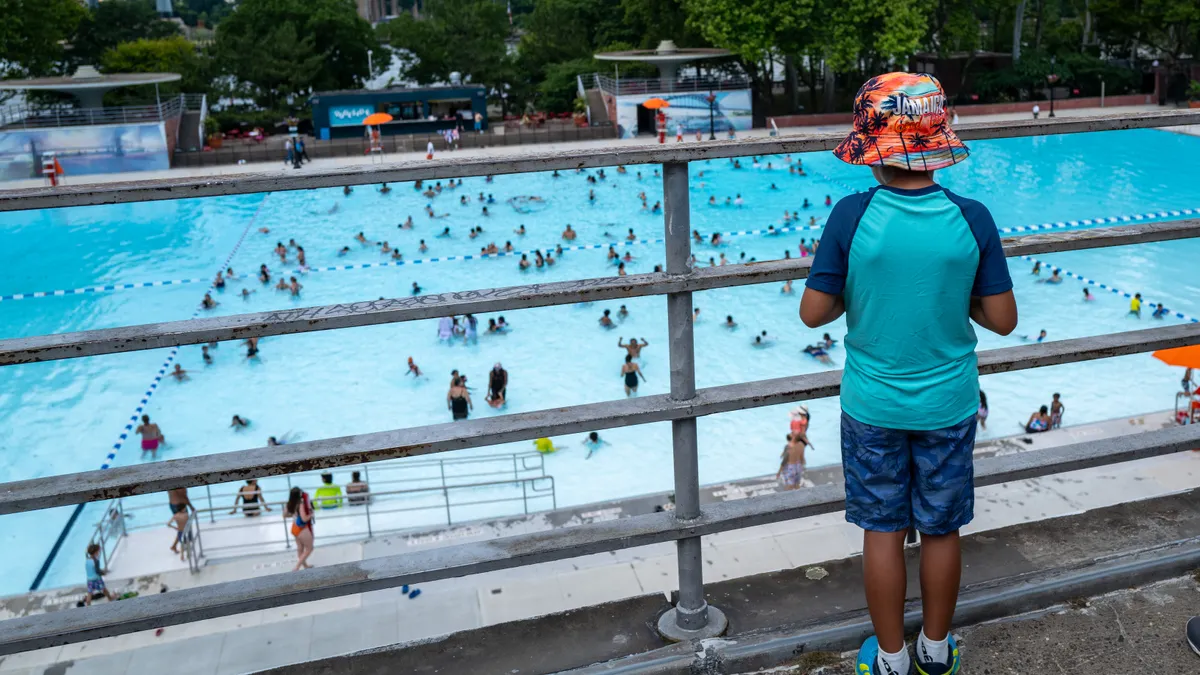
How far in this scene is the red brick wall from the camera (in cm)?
4322

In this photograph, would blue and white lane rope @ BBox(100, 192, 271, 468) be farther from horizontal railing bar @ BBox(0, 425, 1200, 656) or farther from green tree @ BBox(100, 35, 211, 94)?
green tree @ BBox(100, 35, 211, 94)

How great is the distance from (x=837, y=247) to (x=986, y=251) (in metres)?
0.31

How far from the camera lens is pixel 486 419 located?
2.59m

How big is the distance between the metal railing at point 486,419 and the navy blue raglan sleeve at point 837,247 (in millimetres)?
223

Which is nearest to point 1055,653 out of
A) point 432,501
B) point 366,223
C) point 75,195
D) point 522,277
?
point 75,195

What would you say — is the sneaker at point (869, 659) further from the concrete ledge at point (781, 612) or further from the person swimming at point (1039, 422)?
the person swimming at point (1039, 422)

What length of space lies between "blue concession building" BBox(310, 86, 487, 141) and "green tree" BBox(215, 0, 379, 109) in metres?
5.66

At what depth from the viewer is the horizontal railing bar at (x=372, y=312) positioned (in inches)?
89.2

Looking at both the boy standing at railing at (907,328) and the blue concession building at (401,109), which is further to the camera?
the blue concession building at (401,109)

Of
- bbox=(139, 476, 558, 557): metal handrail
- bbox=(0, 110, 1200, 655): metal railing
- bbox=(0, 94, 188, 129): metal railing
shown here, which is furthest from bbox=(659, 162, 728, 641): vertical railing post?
bbox=(0, 94, 188, 129): metal railing

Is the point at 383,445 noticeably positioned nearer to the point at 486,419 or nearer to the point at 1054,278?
the point at 486,419

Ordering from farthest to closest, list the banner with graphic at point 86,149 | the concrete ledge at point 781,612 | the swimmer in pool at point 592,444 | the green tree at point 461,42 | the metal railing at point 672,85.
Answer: the green tree at point 461,42 < the metal railing at point 672,85 < the banner with graphic at point 86,149 < the swimmer in pool at point 592,444 < the concrete ledge at point 781,612

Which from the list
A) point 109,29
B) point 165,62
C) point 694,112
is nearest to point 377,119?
point 694,112

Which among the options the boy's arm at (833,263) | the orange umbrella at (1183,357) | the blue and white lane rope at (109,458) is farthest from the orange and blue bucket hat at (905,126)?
the orange umbrella at (1183,357)
